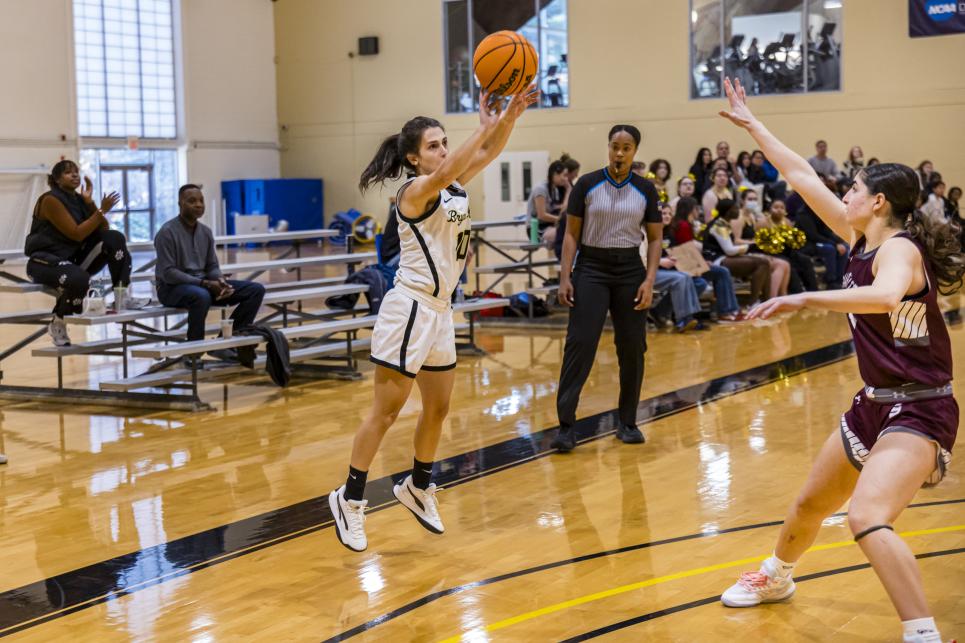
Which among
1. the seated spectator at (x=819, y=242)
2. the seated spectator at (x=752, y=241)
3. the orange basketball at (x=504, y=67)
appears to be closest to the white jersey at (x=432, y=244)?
the orange basketball at (x=504, y=67)

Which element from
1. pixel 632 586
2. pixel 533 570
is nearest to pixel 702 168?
pixel 533 570

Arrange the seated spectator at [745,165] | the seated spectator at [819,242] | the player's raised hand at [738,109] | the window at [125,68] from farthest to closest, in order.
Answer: the window at [125,68] < the seated spectator at [745,165] < the seated spectator at [819,242] < the player's raised hand at [738,109]

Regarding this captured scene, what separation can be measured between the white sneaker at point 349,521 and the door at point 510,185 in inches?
750

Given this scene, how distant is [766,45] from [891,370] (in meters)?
18.5

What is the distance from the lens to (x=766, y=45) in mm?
20406

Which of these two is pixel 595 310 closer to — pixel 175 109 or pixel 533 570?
pixel 533 570

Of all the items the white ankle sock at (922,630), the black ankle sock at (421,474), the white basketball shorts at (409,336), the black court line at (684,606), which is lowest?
the black court line at (684,606)

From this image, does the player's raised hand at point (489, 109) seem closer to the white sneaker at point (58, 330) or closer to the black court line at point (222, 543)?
the black court line at point (222, 543)

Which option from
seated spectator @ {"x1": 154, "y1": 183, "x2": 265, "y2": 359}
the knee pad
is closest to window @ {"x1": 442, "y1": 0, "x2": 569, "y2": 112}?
seated spectator @ {"x1": 154, "y1": 183, "x2": 265, "y2": 359}

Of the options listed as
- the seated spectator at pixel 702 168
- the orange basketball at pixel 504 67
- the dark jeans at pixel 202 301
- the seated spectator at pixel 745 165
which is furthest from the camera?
the seated spectator at pixel 745 165

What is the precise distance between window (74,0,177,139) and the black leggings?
13864mm

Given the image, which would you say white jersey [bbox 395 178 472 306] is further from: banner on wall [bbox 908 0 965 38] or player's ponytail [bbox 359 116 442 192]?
banner on wall [bbox 908 0 965 38]

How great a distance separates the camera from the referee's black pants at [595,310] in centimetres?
589

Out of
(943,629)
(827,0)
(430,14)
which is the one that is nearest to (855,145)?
(827,0)
